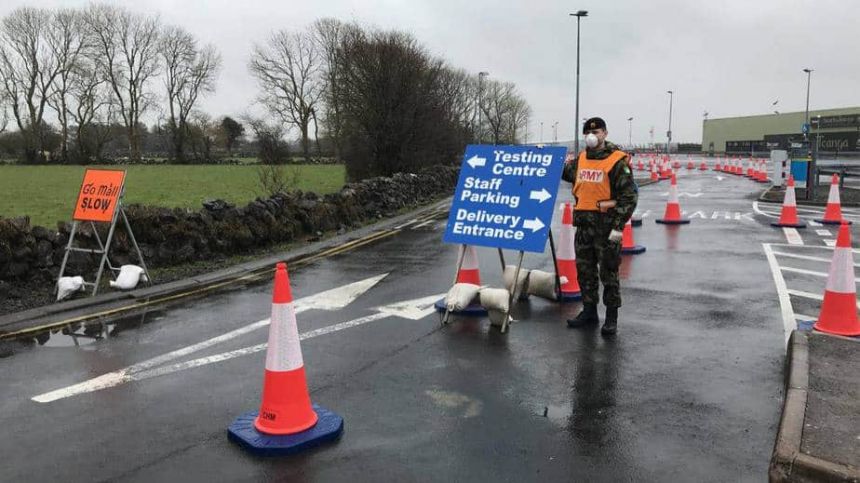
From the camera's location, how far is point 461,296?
283 inches

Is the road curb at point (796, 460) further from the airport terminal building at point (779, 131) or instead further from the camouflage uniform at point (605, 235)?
the airport terminal building at point (779, 131)

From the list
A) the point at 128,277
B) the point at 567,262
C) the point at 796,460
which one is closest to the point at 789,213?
the point at 567,262

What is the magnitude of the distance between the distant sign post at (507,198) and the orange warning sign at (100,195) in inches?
176

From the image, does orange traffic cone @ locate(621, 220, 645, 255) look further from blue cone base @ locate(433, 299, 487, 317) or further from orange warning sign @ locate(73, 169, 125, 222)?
orange warning sign @ locate(73, 169, 125, 222)

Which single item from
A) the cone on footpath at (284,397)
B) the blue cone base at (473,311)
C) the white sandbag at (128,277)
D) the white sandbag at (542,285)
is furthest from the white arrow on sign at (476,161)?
the white sandbag at (128,277)

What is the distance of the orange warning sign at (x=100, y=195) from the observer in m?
8.59

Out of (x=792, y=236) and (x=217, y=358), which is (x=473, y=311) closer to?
(x=217, y=358)

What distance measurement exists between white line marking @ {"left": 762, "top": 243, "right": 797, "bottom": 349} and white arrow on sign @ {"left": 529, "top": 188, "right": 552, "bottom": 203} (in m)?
2.70

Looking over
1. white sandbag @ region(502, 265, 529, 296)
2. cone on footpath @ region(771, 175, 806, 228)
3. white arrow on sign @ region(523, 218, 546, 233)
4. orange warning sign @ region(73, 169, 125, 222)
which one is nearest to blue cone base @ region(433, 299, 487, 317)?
white sandbag @ region(502, 265, 529, 296)

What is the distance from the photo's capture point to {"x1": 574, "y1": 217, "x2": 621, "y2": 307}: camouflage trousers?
6.58 metres

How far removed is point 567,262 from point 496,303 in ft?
6.77

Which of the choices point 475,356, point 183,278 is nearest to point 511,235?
point 475,356

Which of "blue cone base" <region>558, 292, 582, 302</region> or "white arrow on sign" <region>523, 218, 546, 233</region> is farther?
"blue cone base" <region>558, 292, 582, 302</region>

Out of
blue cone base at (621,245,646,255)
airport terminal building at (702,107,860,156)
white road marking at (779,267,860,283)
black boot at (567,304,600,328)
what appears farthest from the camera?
airport terminal building at (702,107,860,156)
